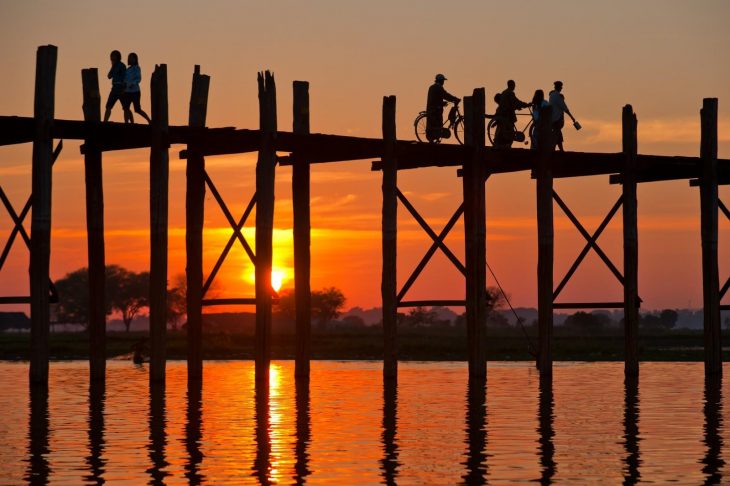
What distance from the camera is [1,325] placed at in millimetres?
159250

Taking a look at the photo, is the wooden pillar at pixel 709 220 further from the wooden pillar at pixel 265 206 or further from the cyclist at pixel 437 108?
the wooden pillar at pixel 265 206

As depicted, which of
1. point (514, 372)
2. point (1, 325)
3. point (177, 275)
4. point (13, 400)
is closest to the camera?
point (13, 400)

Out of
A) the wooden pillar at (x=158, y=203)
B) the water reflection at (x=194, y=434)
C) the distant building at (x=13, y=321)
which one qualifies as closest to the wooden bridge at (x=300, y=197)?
the wooden pillar at (x=158, y=203)

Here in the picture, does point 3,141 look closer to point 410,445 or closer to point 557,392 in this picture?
point 557,392

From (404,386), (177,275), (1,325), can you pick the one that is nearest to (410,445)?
(404,386)

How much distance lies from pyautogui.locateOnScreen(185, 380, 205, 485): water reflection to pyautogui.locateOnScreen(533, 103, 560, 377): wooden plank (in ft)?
23.5

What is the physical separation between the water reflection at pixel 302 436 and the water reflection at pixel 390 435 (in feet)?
2.77

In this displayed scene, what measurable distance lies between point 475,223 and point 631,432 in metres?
11.0

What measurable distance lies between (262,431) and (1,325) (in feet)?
468

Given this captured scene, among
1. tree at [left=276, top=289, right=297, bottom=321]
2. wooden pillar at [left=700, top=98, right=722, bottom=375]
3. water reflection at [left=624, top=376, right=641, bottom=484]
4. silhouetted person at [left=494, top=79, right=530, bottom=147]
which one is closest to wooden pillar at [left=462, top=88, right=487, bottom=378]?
silhouetted person at [left=494, top=79, right=530, bottom=147]

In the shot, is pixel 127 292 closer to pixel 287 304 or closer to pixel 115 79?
pixel 287 304

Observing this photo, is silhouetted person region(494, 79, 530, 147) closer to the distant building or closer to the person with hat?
the person with hat

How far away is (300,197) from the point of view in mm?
32031

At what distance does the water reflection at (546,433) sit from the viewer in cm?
1675
